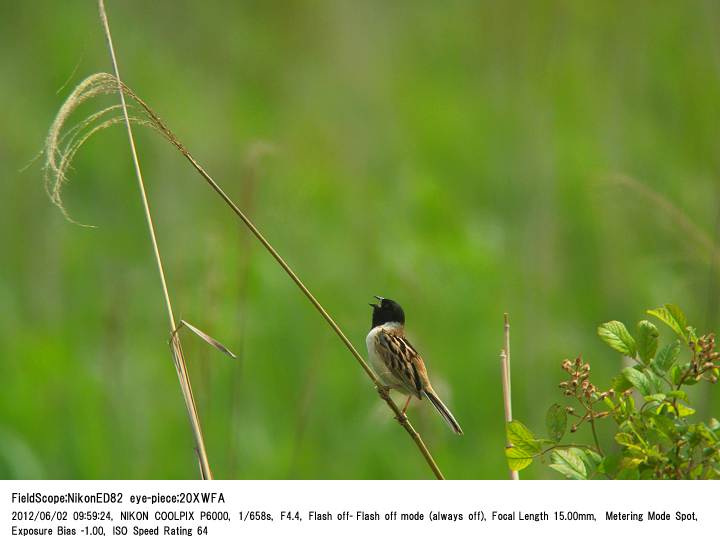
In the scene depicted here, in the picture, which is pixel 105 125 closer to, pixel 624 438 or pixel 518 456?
pixel 518 456

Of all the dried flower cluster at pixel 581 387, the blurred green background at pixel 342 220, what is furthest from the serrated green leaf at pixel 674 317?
the blurred green background at pixel 342 220

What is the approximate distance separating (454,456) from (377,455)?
436 mm

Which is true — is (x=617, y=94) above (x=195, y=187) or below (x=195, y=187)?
above

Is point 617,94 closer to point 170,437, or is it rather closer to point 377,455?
point 377,455

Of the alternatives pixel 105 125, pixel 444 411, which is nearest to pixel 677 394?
pixel 444 411

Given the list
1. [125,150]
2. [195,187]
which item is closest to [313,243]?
[195,187]

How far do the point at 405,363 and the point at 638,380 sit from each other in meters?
0.91

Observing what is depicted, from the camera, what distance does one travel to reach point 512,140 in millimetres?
6898

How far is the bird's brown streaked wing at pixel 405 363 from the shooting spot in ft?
7.53

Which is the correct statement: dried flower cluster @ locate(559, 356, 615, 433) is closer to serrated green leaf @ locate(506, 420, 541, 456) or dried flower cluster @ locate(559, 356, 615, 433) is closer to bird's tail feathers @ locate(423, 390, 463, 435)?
serrated green leaf @ locate(506, 420, 541, 456)

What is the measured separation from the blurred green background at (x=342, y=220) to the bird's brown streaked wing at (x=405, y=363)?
0.64 m

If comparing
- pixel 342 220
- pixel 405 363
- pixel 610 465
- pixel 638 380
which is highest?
pixel 342 220

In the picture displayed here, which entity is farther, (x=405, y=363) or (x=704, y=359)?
(x=405, y=363)

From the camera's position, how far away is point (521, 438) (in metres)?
1.53
